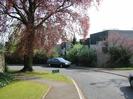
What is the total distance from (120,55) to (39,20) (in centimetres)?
1894

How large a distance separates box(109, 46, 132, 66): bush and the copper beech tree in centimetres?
1576

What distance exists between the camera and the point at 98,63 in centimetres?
5784

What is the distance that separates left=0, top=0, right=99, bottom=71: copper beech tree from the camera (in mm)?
36875

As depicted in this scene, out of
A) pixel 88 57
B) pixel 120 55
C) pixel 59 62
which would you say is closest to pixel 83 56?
pixel 88 57

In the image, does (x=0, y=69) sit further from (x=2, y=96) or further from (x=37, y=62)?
(x=37, y=62)

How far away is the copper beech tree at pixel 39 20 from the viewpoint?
1452 inches

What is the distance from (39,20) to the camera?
38.0 metres

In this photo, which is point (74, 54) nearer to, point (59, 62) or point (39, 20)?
point (59, 62)

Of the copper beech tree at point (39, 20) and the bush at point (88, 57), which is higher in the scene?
the copper beech tree at point (39, 20)

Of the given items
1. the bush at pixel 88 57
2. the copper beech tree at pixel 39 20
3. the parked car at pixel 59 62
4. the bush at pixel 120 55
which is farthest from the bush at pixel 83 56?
the copper beech tree at pixel 39 20

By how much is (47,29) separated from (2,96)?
66.0ft

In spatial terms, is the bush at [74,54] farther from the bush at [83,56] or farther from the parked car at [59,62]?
the parked car at [59,62]

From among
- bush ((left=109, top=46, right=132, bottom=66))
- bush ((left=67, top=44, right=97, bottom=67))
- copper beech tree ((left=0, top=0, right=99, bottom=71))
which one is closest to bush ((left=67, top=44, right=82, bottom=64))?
bush ((left=67, top=44, right=97, bottom=67))

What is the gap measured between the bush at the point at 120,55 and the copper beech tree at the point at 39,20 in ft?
51.7
